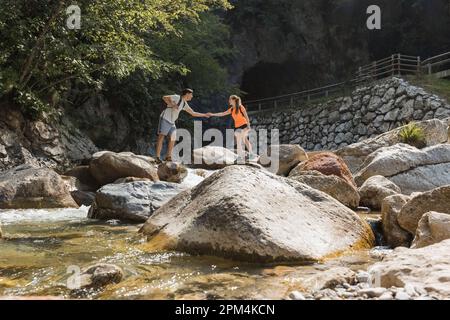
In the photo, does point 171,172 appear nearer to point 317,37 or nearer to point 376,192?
point 376,192

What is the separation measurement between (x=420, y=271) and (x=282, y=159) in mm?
7866

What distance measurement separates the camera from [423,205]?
4691 mm

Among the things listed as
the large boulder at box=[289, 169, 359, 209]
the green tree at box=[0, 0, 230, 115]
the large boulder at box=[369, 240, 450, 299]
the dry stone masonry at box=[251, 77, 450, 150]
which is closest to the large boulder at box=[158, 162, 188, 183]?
the large boulder at box=[289, 169, 359, 209]

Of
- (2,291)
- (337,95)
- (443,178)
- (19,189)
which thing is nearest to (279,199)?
(2,291)

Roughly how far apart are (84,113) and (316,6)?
1797 centimetres

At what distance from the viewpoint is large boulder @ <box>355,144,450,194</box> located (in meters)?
8.23

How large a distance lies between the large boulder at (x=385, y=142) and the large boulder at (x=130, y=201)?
6306 mm

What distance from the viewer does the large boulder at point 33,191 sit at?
8.08 m

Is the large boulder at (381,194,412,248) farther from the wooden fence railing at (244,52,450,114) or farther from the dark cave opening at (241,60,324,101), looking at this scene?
the dark cave opening at (241,60,324,101)

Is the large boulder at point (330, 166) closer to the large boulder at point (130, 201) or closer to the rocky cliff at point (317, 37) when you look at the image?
the large boulder at point (130, 201)

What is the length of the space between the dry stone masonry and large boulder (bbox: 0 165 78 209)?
1498cm

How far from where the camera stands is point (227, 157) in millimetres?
12945

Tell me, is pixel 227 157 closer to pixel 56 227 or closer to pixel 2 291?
pixel 56 227

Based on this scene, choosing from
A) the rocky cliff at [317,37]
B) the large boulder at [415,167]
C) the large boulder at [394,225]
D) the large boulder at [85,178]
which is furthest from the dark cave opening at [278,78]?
the large boulder at [394,225]
